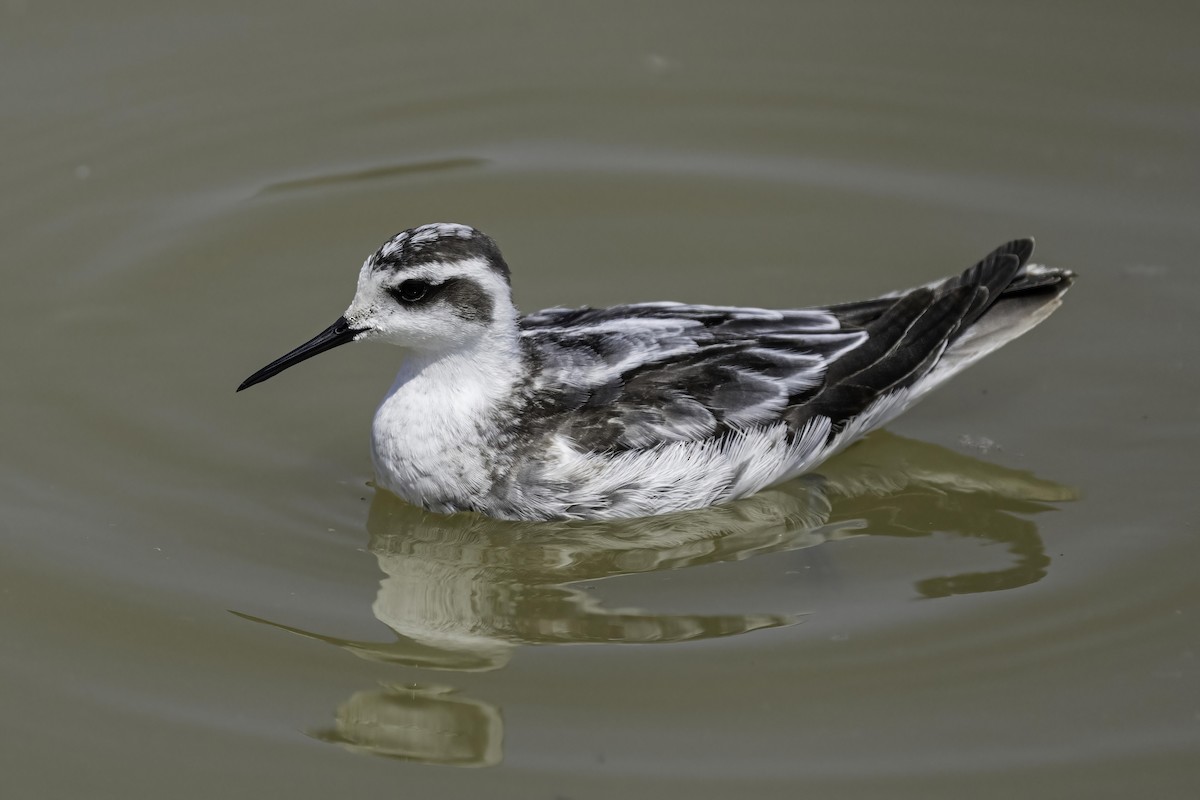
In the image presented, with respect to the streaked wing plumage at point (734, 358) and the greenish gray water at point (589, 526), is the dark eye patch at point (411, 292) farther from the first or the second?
the greenish gray water at point (589, 526)

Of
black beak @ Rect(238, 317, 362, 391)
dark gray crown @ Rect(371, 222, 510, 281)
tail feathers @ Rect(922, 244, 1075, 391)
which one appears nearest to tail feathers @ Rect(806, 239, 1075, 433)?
tail feathers @ Rect(922, 244, 1075, 391)

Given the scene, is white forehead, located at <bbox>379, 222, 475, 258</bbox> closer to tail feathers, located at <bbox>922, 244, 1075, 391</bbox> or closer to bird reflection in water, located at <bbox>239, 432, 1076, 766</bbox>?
bird reflection in water, located at <bbox>239, 432, 1076, 766</bbox>

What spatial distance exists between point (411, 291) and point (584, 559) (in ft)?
6.09

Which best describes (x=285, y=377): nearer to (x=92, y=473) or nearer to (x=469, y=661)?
(x=92, y=473)

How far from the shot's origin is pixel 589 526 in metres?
9.20

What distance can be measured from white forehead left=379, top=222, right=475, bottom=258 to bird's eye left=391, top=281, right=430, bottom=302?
0.62ft

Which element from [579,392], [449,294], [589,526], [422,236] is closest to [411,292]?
[449,294]

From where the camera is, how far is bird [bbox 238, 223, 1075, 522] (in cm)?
884

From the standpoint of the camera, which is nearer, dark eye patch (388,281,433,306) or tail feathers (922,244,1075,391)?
dark eye patch (388,281,433,306)

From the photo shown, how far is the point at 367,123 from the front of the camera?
1288 cm

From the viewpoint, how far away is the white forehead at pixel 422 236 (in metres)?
8.70

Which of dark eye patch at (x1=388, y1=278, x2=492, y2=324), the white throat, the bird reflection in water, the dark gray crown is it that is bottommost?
the bird reflection in water

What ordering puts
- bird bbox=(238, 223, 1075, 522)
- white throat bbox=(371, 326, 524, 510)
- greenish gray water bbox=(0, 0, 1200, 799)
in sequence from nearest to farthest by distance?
greenish gray water bbox=(0, 0, 1200, 799) → bird bbox=(238, 223, 1075, 522) → white throat bbox=(371, 326, 524, 510)

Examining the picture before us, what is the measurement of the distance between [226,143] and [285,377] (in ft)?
9.47
